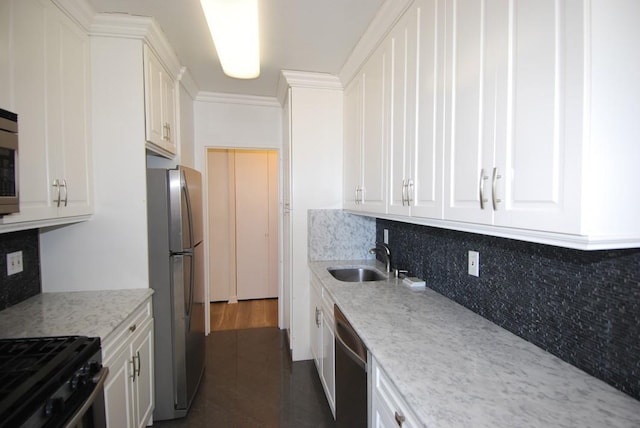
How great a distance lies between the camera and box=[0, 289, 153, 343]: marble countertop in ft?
4.66

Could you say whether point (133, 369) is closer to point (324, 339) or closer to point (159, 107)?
point (324, 339)

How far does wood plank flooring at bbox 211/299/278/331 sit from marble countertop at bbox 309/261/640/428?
253cm

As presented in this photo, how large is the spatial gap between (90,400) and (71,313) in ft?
2.14

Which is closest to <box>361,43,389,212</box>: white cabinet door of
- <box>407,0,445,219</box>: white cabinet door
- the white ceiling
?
the white ceiling

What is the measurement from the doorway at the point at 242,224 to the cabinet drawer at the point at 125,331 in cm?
246

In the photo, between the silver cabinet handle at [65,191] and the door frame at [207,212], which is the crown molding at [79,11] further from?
the door frame at [207,212]

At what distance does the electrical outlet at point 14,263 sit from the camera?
5.56 feet

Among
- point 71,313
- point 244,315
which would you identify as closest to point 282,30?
point 71,313

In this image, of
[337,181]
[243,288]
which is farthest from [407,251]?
[243,288]

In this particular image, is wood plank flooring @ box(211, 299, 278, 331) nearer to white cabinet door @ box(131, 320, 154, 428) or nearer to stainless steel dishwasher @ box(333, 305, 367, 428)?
white cabinet door @ box(131, 320, 154, 428)

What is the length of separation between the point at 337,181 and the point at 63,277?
218 centimetres

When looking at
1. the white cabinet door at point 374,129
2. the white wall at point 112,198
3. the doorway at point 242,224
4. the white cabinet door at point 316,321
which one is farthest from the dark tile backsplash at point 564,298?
the doorway at point 242,224

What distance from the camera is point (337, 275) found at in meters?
2.66

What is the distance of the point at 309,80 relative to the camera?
9.11 ft
